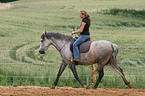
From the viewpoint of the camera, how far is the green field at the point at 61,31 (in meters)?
10.9

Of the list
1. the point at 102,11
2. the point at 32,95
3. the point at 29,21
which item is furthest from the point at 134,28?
the point at 32,95

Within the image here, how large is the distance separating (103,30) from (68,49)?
67.3 feet

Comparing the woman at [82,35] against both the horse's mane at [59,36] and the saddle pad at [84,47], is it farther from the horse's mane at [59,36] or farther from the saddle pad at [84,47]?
the horse's mane at [59,36]

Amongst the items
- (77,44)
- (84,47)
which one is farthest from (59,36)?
(84,47)

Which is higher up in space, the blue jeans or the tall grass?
the blue jeans

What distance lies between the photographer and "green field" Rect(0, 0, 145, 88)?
10891mm

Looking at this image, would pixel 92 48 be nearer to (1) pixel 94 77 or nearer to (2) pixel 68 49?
(2) pixel 68 49

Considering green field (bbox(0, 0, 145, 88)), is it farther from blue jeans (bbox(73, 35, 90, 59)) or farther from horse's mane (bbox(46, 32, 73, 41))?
blue jeans (bbox(73, 35, 90, 59))

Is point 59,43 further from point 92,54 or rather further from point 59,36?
point 92,54

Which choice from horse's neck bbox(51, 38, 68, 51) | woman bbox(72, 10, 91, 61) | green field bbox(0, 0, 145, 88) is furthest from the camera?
green field bbox(0, 0, 145, 88)

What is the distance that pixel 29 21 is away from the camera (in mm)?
30844

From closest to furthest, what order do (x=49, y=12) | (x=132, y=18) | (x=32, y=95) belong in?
(x=32, y=95)
(x=132, y=18)
(x=49, y=12)

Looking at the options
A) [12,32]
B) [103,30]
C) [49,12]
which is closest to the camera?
[12,32]

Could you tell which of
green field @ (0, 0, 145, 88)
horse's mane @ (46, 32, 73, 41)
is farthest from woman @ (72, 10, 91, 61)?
green field @ (0, 0, 145, 88)
